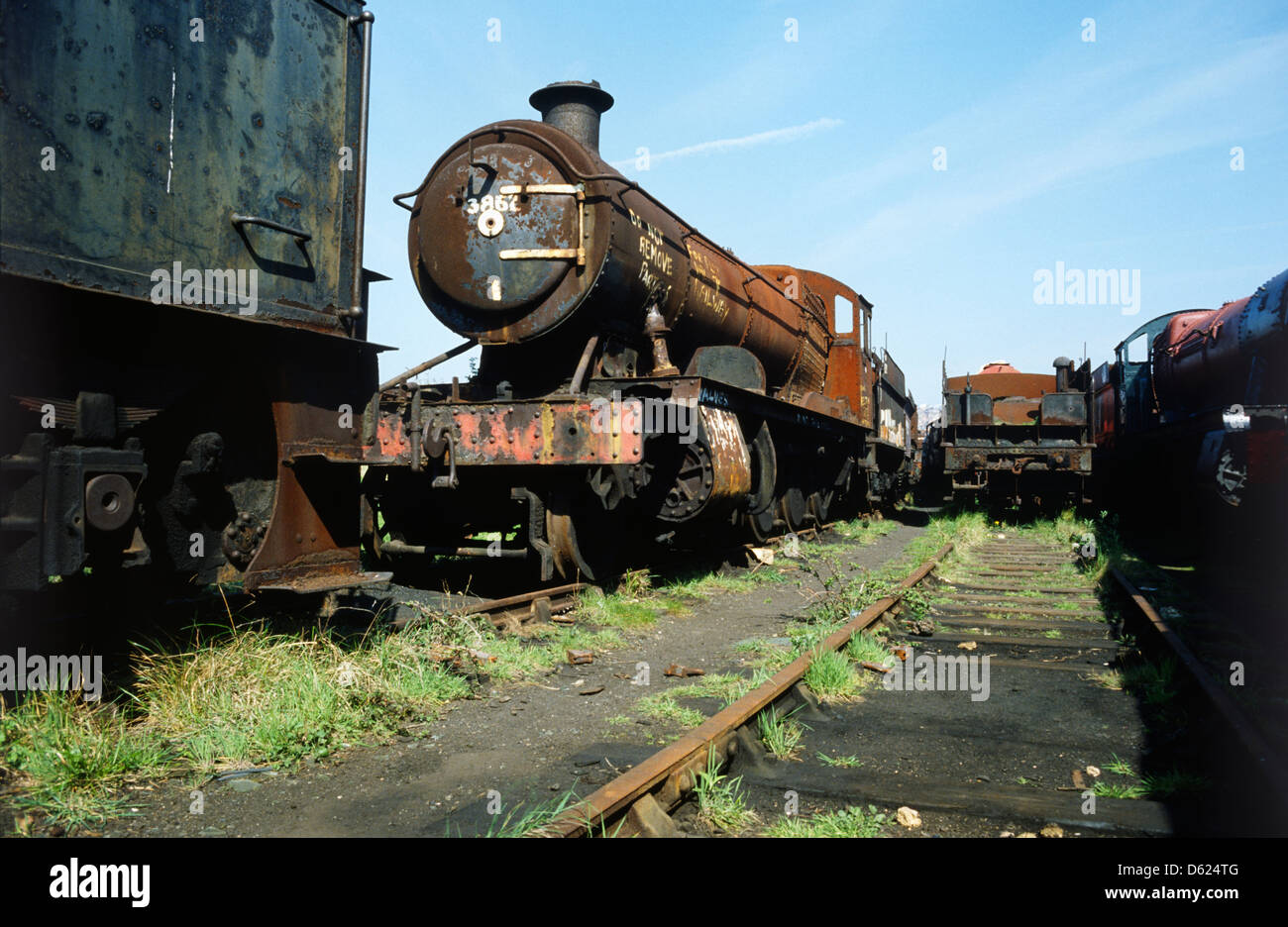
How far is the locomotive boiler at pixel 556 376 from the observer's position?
5449mm

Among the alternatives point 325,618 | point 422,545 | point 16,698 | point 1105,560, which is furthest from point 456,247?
point 1105,560

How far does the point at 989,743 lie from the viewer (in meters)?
3.31

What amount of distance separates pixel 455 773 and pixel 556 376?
156 inches

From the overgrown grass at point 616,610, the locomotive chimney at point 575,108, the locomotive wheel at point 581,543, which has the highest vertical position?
the locomotive chimney at point 575,108

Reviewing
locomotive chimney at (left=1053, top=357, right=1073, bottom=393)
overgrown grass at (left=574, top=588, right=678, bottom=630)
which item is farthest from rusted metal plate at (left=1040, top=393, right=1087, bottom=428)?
overgrown grass at (left=574, top=588, right=678, bottom=630)

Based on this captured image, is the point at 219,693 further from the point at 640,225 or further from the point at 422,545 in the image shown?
the point at 640,225

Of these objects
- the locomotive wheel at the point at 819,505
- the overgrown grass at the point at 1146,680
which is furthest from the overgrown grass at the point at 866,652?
the locomotive wheel at the point at 819,505

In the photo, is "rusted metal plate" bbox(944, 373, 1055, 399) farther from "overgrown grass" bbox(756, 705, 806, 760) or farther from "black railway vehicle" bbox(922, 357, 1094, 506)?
"overgrown grass" bbox(756, 705, 806, 760)

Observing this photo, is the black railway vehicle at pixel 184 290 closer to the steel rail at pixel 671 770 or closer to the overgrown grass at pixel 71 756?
the overgrown grass at pixel 71 756

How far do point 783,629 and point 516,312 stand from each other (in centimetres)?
292

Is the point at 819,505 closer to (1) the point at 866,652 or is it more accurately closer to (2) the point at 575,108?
(2) the point at 575,108

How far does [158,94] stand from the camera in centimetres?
300

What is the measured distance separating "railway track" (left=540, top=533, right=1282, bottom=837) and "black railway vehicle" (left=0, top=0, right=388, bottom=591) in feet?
6.11

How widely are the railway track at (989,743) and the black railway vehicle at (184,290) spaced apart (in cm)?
186
